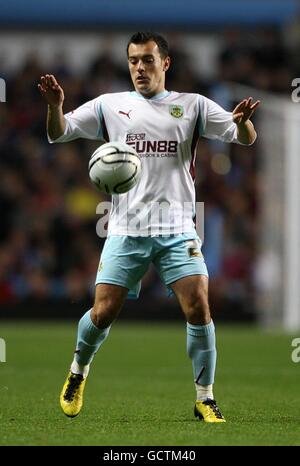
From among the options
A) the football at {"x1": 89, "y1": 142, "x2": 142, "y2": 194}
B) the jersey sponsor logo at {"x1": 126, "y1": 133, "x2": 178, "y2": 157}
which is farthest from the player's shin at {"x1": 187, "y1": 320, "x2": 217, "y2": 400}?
the jersey sponsor logo at {"x1": 126, "y1": 133, "x2": 178, "y2": 157}

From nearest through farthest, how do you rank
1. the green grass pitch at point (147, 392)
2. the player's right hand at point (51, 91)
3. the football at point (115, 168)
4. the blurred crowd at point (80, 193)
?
1. the green grass pitch at point (147, 392)
2. the football at point (115, 168)
3. the player's right hand at point (51, 91)
4. the blurred crowd at point (80, 193)

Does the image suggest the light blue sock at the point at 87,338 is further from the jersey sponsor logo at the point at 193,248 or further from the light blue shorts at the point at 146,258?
the jersey sponsor logo at the point at 193,248

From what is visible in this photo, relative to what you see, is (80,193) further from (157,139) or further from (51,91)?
(51,91)

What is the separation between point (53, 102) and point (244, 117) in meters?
1.15

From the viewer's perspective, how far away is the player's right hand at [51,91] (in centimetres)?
657

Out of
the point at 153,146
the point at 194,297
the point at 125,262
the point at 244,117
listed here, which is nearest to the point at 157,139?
the point at 153,146

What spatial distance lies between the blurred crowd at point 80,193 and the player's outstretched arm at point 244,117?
12020 millimetres

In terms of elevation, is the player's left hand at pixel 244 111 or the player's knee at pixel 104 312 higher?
the player's left hand at pixel 244 111

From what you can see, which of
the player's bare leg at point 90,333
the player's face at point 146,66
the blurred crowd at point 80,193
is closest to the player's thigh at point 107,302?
the player's bare leg at point 90,333

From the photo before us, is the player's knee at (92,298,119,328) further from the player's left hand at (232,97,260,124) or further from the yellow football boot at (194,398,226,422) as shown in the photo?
the player's left hand at (232,97,260,124)

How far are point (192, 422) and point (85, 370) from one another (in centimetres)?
79

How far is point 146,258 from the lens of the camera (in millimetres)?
6766

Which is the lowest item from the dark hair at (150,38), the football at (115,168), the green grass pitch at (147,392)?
the green grass pitch at (147,392)

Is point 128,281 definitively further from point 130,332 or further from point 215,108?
point 130,332
